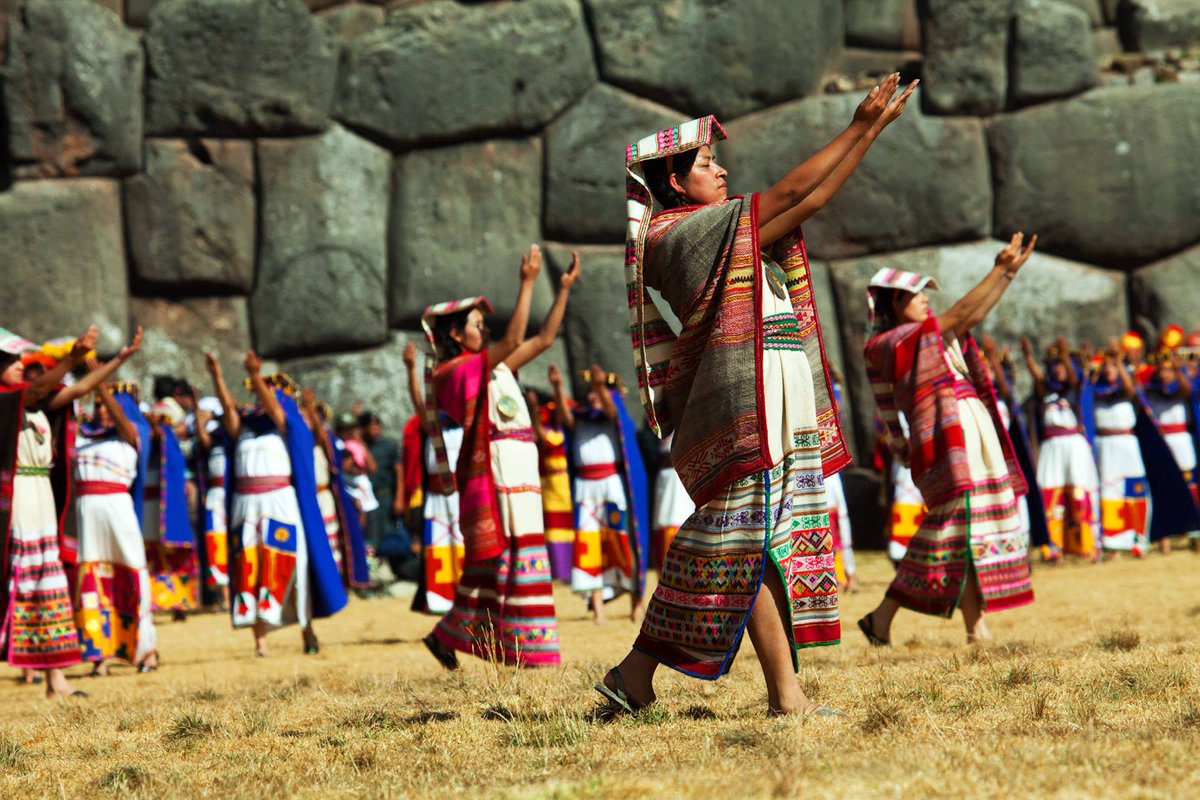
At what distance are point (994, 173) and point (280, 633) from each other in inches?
380

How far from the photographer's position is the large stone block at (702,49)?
15578mm

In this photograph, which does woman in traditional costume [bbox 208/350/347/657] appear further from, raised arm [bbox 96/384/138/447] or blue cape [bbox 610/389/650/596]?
blue cape [bbox 610/389/650/596]

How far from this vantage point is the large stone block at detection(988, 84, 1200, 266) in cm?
1569

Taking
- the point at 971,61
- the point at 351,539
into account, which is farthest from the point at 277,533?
the point at 971,61

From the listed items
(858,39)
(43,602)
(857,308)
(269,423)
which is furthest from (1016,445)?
(858,39)

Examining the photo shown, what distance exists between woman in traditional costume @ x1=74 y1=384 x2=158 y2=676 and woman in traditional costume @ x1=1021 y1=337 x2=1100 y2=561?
8671mm

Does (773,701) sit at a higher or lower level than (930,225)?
lower

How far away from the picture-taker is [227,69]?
15.1 meters

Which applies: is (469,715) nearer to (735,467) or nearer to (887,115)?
(735,467)

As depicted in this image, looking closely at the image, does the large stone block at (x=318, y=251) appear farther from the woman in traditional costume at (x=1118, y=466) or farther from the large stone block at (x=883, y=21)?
the woman in traditional costume at (x=1118, y=466)

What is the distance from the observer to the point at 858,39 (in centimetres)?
1684

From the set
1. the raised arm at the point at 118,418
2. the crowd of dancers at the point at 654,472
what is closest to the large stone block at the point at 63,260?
the crowd of dancers at the point at 654,472

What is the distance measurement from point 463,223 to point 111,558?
7356 millimetres

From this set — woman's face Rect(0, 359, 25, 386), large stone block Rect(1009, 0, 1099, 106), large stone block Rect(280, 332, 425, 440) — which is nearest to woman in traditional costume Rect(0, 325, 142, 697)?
woman's face Rect(0, 359, 25, 386)
